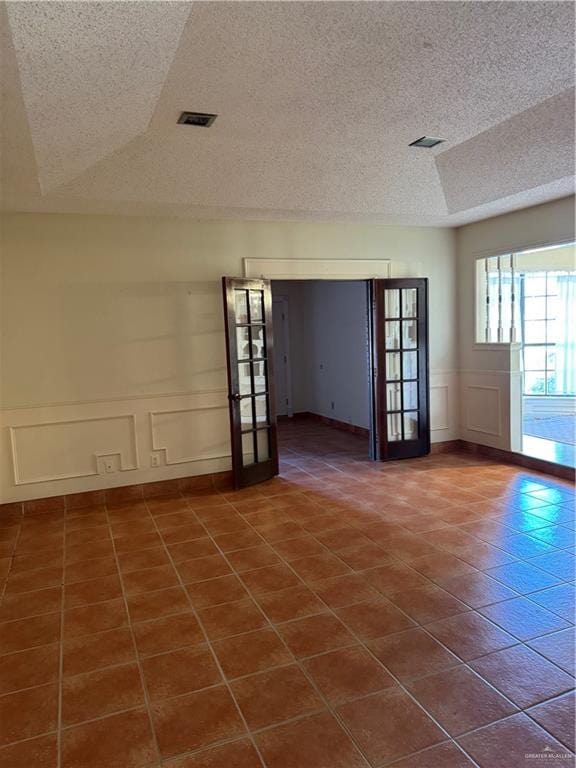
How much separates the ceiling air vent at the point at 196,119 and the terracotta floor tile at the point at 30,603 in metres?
3.04

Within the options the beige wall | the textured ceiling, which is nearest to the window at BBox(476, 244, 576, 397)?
the textured ceiling

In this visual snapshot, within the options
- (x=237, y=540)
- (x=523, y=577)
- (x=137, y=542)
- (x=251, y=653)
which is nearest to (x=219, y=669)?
(x=251, y=653)

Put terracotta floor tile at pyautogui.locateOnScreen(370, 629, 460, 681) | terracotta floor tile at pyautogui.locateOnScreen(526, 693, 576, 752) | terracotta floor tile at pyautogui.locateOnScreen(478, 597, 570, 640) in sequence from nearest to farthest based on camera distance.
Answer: terracotta floor tile at pyautogui.locateOnScreen(526, 693, 576, 752) < terracotta floor tile at pyautogui.locateOnScreen(370, 629, 460, 681) < terracotta floor tile at pyautogui.locateOnScreen(478, 597, 570, 640)

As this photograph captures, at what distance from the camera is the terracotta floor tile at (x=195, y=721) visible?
1908mm

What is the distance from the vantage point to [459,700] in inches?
80.7

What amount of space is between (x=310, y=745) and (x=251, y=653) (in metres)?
0.62

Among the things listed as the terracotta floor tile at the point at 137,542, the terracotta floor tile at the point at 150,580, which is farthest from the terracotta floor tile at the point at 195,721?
the terracotta floor tile at the point at 137,542

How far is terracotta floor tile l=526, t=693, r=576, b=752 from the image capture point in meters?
1.85

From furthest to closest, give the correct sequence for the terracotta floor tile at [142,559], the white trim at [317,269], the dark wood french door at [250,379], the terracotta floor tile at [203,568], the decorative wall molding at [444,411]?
the decorative wall molding at [444,411], the white trim at [317,269], the dark wood french door at [250,379], the terracotta floor tile at [142,559], the terracotta floor tile at [203,568]

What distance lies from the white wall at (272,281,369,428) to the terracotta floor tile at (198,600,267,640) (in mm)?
3981

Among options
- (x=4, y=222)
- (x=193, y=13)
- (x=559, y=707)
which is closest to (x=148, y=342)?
(x=4, y=222)

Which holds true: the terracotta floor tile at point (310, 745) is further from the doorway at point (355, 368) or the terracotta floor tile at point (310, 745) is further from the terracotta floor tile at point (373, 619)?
the doorway at point (355, 368)

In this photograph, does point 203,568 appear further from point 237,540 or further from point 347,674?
point 347,674

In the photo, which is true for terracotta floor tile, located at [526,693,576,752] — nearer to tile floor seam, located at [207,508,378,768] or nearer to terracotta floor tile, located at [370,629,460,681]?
terracotta floor tile, located at [370,629,460,681]
